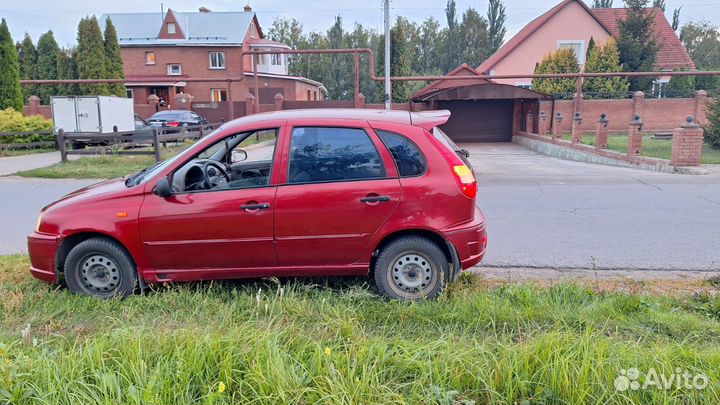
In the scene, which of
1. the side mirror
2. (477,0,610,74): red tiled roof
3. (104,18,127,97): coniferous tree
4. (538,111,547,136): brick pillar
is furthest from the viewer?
(477,0,610,74): red tiled roof

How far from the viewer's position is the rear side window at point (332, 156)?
14.6 feet

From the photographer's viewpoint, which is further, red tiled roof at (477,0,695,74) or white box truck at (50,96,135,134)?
red tiled roof at (477,0,695,74)

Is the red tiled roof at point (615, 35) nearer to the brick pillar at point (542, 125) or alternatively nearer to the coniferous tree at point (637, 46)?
the coniferous tree at point (637, 46)

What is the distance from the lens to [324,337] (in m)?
3.48

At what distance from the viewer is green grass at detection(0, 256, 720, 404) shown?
2777 mm

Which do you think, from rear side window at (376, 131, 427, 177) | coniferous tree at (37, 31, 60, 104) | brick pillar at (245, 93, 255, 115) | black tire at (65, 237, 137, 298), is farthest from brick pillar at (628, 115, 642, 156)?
coniferous tree at (37, 31, 60, 104)

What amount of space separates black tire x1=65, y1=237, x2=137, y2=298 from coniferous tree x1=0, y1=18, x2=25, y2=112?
75.2ft

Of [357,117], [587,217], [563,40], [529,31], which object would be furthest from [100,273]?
[563,40]

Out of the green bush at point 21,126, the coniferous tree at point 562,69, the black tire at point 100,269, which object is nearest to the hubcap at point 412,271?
the black tire at point 100,269

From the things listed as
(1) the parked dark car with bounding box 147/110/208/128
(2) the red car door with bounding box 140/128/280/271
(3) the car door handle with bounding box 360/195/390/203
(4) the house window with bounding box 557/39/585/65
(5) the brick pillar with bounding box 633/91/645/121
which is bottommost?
(2) the red car door with bounding box 140/128/280/271

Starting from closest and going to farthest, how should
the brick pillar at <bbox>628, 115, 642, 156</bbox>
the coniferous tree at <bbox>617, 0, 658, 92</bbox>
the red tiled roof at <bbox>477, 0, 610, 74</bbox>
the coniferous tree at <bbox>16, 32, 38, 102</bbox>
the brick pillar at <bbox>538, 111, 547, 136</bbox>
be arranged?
the brick pillar at <bbox>628, 115, 642, 156</bbox>
the brick pillar at <bbox>538, 111, 547, 136</bbox>
the coniferous tree at <bbox>617, 0, 658, 92</bbox>
the red tiled roof at <bbox>477, 0, 610, 74</bbox>
the coniferous tree at <bbox>16, 32, 38, 102</bbox>

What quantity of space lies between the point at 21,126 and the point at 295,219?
20.8 metres

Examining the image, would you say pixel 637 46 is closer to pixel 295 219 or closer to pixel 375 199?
pixel 375 199

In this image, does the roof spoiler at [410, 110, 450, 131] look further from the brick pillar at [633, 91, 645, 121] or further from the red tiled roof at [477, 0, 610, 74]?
the red tiled roof at [477, 0, 610, 74]
